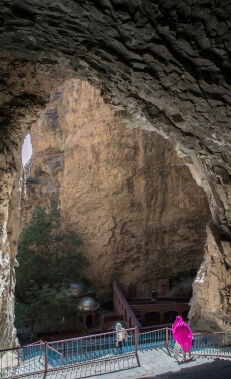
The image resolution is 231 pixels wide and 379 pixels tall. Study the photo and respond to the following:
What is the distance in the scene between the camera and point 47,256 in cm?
2072

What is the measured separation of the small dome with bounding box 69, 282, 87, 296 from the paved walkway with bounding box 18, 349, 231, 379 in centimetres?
1120

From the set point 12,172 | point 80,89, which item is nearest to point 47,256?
point 80,89

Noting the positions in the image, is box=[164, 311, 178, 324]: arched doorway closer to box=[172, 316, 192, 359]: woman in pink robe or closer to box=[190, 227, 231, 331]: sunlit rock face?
box=[190, 227, 231, 331]: sunlit rock face

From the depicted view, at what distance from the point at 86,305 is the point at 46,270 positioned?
12.1 ft

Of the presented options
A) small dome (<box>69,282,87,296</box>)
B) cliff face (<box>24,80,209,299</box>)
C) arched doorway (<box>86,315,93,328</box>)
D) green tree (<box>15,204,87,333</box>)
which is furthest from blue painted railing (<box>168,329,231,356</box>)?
small dome (<box>69,282,87,296</box>)

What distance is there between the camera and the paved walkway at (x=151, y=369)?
695 centimetres

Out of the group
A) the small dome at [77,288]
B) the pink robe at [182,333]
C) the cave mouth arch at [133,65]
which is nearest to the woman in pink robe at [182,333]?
the pink robe at [182,333]

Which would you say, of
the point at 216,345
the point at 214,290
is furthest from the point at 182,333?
the point at 216,345

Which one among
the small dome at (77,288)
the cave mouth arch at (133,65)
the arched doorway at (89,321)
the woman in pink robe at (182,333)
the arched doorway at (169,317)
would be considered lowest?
the arched doorway at (89,321)

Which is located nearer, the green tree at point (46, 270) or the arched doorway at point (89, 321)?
the green tree at point (46, 270)

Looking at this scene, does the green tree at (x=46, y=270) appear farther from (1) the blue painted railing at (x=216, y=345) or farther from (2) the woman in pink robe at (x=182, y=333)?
(2) the woman in pink robe at (x=182, y=333)

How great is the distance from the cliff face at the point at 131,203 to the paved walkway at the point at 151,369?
38.9ft

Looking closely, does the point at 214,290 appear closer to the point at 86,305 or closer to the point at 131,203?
the point at 86,305

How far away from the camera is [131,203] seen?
20.4 meters
